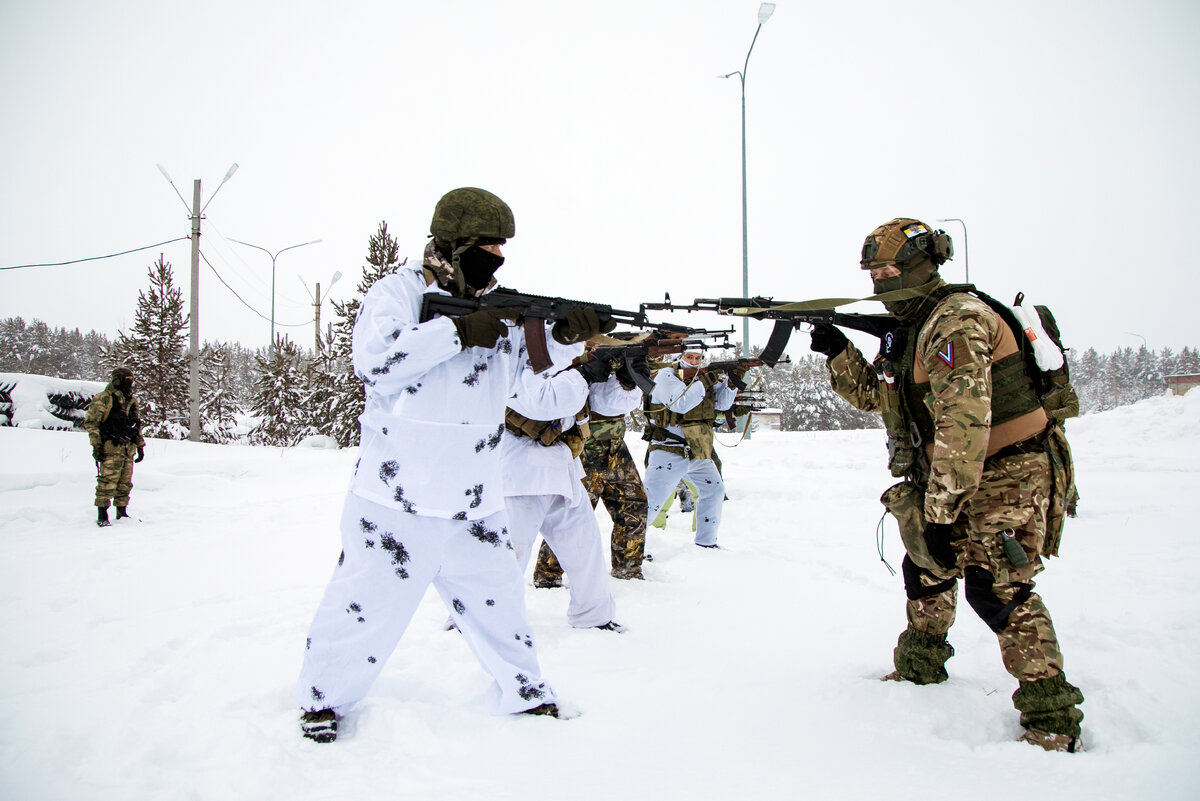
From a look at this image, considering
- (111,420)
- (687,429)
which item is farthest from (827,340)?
(111,420)

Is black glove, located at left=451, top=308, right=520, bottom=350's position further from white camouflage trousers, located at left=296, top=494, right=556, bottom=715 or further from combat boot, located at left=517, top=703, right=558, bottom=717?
combat boot, located at left=517, top=703, right=558, bottom=717

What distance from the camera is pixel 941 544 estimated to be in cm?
279

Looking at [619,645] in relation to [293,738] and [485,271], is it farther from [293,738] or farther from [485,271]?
[485,271]

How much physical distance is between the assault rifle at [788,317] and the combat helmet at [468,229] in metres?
1.33

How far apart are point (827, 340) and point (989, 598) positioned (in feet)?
4.47

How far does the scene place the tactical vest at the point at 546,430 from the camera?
432cm

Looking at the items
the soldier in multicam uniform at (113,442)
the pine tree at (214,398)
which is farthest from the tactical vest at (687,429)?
the pine tree at (214,398)

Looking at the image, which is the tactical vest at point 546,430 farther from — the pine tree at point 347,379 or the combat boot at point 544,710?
the pine tree at point 347,379

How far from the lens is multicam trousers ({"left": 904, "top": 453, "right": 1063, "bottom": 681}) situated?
2.59m

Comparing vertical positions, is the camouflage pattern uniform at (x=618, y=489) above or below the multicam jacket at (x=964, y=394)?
below

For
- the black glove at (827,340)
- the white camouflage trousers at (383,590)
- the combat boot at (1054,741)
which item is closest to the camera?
the combat boot at (1054,741)

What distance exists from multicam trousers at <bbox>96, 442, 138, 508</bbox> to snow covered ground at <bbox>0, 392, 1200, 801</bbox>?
1779 mm

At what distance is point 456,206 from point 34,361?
262 ft

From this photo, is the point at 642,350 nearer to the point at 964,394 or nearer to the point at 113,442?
the point at 964,394
